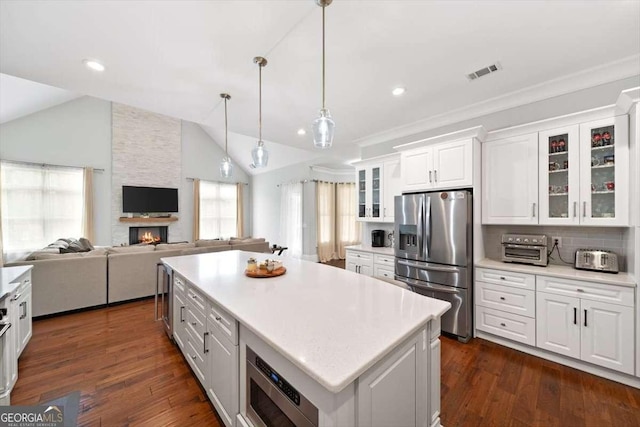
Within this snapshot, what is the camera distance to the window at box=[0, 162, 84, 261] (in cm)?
515

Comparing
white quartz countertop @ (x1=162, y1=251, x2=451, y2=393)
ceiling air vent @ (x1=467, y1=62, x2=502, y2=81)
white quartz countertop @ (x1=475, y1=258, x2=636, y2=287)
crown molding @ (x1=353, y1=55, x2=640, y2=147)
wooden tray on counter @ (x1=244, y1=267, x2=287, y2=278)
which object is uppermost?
ceiling air vent @ (x1=467, y1=62, x2=502, y2=81)

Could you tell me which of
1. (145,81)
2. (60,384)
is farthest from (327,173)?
(60,384)

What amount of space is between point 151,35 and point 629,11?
3.33 m

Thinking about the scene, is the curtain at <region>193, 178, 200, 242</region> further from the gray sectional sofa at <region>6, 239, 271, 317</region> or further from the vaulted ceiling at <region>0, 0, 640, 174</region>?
the vaulted ceiling at <region>0, 0, 640, 174</region>

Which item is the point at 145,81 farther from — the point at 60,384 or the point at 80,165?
the point at 80,165

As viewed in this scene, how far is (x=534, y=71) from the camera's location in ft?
7.67

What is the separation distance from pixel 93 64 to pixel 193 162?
6037 mm

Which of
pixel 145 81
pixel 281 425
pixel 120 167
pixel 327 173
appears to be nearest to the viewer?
pixel 281 425

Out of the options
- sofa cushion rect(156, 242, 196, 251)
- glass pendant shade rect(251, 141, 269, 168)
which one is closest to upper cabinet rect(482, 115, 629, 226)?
glass pendant shade rect(251, 141, 269, 168)

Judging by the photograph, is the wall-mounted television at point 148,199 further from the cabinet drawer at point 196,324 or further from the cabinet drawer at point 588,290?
the cabinet drawer at point 588,290

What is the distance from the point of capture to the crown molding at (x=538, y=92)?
221 centimetres

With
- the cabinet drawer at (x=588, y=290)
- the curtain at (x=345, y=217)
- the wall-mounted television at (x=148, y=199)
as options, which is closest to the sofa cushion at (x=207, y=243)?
the wall-mounted television at (x=148, y=199)

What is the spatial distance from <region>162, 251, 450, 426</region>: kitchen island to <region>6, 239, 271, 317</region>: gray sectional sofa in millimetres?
2470

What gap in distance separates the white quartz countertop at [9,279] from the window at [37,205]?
434 cm
